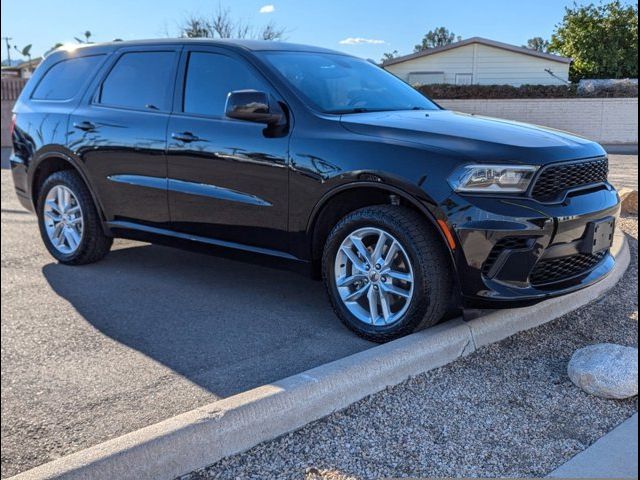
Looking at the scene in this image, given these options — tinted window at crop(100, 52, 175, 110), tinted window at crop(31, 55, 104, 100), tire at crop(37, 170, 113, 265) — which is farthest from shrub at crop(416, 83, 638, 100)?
tinted window at crop(31, 55, 104, 100)

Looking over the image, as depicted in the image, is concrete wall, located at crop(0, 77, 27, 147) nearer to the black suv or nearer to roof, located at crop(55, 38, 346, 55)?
the black suv

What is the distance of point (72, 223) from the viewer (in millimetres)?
6039

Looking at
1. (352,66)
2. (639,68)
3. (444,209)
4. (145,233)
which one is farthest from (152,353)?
(639,68)

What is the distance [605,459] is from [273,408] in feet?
4.40

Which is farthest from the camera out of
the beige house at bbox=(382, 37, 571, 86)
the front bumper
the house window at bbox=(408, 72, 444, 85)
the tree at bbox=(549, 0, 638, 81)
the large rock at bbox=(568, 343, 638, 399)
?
the front bumper

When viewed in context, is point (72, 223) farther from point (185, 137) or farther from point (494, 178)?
point (494, 178)

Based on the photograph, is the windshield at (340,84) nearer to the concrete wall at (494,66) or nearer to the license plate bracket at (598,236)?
the license plate bracket at (598,236)

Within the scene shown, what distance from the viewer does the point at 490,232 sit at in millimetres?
3412

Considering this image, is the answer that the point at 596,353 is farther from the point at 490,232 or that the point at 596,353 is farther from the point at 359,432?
the point at 359,432

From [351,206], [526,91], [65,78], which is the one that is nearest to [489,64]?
[526,91]

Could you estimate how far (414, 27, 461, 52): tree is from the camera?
225 centimetres

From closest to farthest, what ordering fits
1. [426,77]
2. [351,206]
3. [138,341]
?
[426,77], [351,206], [138,341]

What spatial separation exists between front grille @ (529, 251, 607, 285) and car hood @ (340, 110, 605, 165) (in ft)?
1.76

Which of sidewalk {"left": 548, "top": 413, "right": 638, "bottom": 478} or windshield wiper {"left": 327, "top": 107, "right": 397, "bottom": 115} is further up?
windshield wiper {"left": 327, "top": 107, "right": 397, "bottom": 115}
